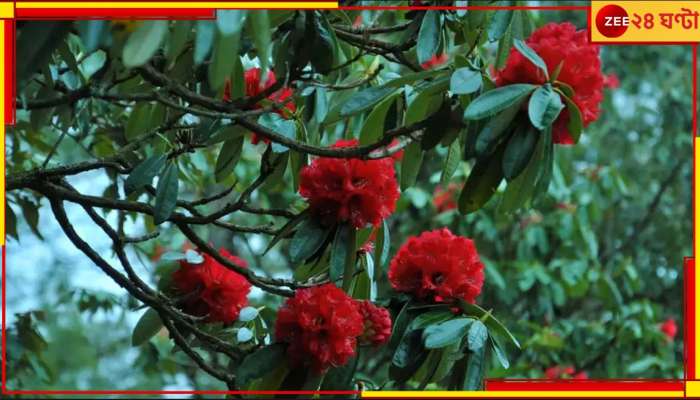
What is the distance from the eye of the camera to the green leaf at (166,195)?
1.79 m

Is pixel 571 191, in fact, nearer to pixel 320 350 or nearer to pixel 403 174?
pixel 403 174

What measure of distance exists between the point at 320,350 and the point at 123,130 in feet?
3.57

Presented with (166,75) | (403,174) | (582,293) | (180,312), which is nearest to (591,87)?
(403,174)

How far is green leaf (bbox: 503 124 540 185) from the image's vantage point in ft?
5.14

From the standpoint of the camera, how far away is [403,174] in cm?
Result: 199

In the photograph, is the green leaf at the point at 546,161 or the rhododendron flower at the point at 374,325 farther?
the rhododendron flower at the point at 374,325

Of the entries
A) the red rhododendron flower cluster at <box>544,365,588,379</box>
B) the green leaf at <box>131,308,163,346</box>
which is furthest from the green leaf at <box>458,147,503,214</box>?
the red rhododendron flower cluster at <box>544,365,588,379</box>

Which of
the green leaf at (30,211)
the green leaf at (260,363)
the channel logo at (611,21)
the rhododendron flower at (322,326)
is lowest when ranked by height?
the green leaf at (260,363)

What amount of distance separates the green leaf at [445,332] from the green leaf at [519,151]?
31 cm

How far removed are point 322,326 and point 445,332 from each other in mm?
195

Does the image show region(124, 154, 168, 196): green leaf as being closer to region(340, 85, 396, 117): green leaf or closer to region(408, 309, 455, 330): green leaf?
region(340, 85, 396, 117): green leaf

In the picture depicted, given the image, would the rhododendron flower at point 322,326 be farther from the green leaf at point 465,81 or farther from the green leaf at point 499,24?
the green leaf at point 499,24

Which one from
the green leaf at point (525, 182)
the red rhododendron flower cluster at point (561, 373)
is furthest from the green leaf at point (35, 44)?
the red rhododendron flower cluster at point (561, 373)

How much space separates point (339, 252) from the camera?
1785mm
